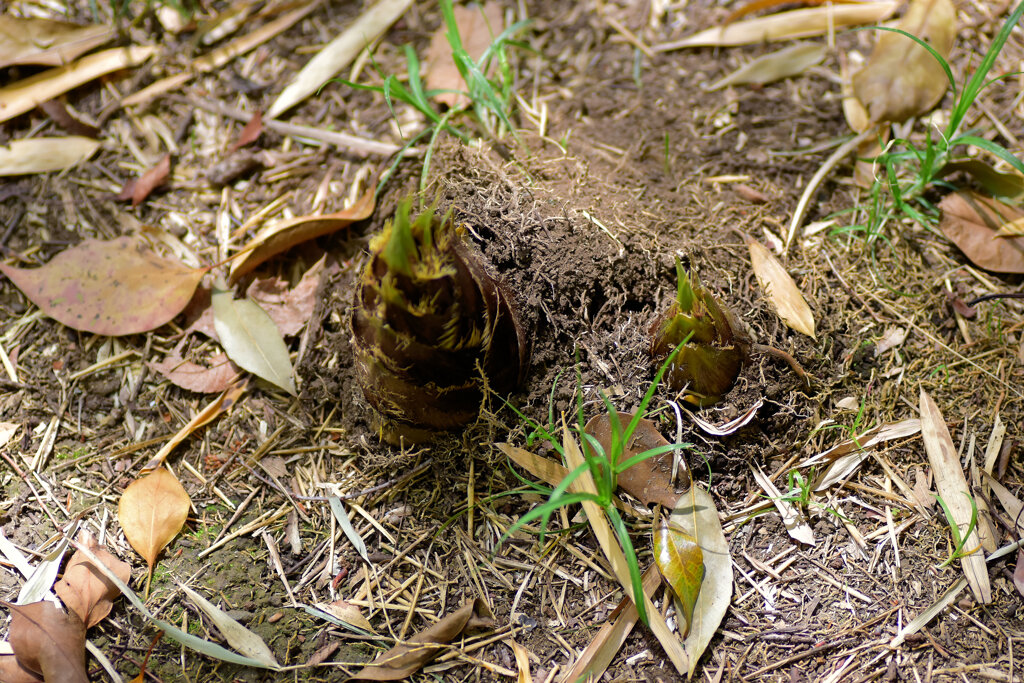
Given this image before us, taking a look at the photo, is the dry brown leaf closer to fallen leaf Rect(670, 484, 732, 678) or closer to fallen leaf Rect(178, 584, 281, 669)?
fallen leaf Rect(670, 484, 732, 678)

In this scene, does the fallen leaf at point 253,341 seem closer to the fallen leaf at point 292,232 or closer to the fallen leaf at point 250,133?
the fallen leaf at point 292,232

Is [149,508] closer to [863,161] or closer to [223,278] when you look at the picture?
[223,278]

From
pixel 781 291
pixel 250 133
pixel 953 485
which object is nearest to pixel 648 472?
pixel 781 291

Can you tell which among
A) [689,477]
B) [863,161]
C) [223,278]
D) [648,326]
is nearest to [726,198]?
[863,161]

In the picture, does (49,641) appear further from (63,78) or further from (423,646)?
(63,78)

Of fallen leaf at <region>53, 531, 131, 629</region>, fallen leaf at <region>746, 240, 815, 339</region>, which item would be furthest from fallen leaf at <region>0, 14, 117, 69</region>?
fallen leaf at <region>746, 240, 815, 339</region>

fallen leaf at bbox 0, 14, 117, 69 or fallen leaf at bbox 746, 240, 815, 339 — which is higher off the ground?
fallen leaf at bbox 0, 14, 117, 69

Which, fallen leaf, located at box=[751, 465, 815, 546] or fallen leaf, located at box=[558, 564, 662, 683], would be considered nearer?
fallen leaf, located at box=[558, 564, 662, 683]
